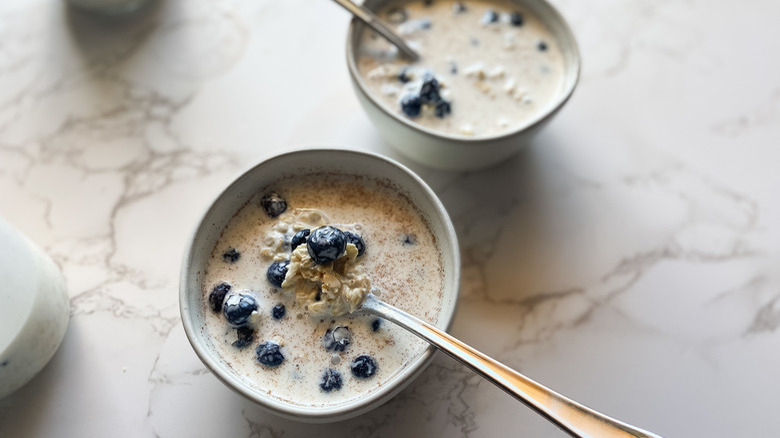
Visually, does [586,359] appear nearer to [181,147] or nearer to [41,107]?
[181,147]

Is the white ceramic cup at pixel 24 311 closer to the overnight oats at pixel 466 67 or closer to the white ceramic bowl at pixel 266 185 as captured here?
the white ceramic bowl at pixel 266 185

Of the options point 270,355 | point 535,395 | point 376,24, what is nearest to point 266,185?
point 270,355

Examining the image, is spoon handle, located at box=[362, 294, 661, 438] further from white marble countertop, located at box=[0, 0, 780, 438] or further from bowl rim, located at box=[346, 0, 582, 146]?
bowl rim, located at box=[346, 0, 582, 146]

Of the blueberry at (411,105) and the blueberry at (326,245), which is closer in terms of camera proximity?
the blueberry at (326,245)

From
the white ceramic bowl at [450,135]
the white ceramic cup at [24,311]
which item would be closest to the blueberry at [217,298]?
the white ceramic cup at [24,311]

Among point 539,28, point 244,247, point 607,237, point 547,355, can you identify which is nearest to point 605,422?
point 547,355

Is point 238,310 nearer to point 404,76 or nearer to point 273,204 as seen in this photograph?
point 273,204
